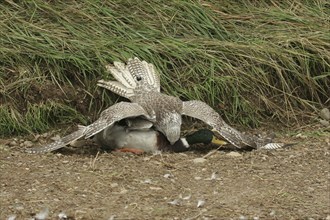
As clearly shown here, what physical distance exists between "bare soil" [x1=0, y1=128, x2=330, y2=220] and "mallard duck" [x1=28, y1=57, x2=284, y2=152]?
0.17 meters

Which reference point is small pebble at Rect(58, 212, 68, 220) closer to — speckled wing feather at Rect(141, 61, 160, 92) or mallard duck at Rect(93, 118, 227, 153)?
mallard duck at Rect(93, 118, 227, 153)

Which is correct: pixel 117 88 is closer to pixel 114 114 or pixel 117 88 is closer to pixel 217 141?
pixel 114 114

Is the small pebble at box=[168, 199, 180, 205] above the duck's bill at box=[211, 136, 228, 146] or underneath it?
above

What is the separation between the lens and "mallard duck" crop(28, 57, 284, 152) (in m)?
6.91

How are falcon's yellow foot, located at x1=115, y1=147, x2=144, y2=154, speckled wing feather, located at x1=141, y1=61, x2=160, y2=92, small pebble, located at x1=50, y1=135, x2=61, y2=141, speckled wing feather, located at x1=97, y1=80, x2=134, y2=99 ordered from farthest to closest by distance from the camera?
speckled wing feather, located at x1=141, y1=61, x2=160, y2=92 < speckled wing feather, located at x1=97, y1=80, x2=134, y2=99 < small pebble, located at x1=50, y1=135, x2=61, y2=141 < falcon's yellow foot, located at x1=115, y1=147, x2=144, y2=154

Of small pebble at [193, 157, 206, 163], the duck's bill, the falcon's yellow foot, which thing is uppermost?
small pebble at [193, 157, 206, 163]

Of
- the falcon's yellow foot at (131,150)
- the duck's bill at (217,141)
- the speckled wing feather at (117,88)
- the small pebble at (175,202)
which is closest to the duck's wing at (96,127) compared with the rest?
the falcon's yellow foot at (131,150)

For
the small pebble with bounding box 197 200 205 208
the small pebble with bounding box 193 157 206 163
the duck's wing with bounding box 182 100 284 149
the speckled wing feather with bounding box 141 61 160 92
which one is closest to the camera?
the small pebble with bounding box 197 200 205 208

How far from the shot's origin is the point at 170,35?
8.08m

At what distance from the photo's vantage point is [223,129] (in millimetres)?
7148

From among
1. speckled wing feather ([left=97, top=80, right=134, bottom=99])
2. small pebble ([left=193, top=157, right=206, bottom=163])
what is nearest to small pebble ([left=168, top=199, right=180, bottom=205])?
small pebble ([left=193, top=157, right=206, bottom=163])

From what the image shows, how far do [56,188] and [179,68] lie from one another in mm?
2189

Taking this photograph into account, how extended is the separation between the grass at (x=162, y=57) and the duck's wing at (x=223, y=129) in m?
0.43

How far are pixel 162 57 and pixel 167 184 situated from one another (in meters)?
1.94
